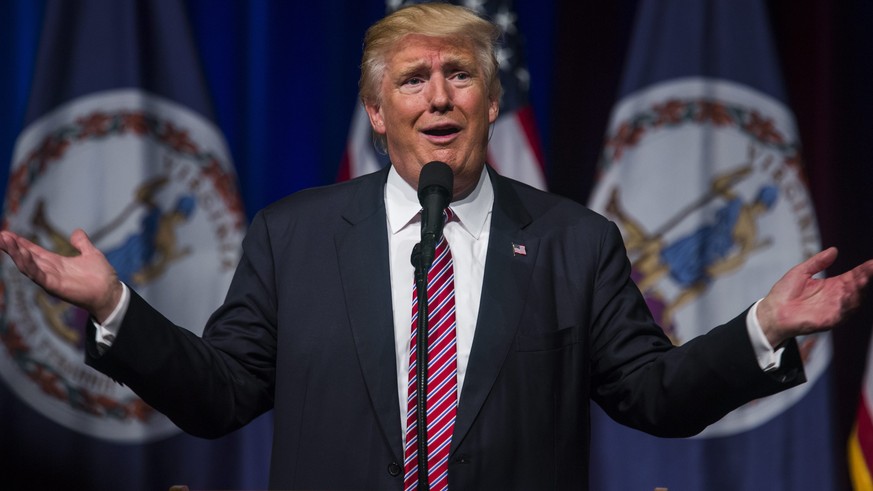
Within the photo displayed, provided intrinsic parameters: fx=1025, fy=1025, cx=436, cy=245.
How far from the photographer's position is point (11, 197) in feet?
10.8

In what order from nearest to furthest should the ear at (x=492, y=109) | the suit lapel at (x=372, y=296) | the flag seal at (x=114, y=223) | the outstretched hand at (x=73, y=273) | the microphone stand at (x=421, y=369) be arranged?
the microphone stand at (x=421, y=369) → the outstretched hand at (x=73, y=273) → the suit lapel at (x=372, y=296) → the ear at (x=492, y=109) → the flag seal at (x=114, y=223)

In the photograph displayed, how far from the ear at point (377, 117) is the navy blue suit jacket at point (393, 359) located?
134mm

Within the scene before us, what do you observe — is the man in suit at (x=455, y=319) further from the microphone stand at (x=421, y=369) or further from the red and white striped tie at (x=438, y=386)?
the microphone stand at (x=421, y=369)

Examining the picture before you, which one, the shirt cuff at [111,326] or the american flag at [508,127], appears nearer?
the shirt cuff at [111,326]

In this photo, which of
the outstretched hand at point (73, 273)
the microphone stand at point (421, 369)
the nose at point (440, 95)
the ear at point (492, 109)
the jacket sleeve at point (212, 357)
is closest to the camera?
the microphone stand at point (421, 369)

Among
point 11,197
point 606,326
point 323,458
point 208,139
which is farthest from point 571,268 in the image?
point 11,197

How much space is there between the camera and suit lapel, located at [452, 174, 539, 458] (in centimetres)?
172

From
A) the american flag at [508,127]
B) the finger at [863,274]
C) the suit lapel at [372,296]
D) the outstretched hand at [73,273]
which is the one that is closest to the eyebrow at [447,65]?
the suit lapel at [372,296]

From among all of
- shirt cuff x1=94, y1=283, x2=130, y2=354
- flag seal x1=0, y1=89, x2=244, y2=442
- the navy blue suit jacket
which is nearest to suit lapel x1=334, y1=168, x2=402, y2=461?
the navy blue suit jacket

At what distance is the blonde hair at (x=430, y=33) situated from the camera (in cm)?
197

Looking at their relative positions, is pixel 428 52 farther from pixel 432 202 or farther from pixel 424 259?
pixel 424 259

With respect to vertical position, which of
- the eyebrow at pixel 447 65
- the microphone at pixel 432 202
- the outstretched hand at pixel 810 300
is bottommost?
the outstretched hand at pixel 810 300

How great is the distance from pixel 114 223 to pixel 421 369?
2158 mm

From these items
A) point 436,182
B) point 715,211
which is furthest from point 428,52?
point 715,211
